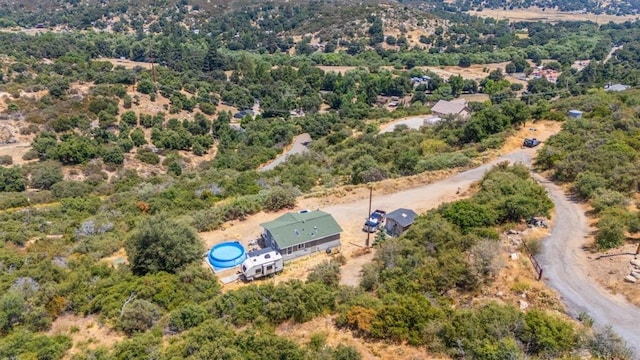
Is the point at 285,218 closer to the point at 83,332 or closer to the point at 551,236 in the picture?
the point at 83,332

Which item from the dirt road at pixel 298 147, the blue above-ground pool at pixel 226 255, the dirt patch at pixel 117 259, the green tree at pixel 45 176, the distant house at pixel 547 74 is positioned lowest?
the distant house at pixel 547 74

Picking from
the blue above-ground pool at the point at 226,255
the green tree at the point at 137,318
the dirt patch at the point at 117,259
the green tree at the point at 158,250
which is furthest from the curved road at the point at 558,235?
the green tree at the point at 137,318

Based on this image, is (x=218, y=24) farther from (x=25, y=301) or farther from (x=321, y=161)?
(x=25, y=301)

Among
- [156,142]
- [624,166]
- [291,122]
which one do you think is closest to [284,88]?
[291,122]

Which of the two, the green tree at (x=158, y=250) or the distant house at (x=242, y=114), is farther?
the distant house at (x=242, y=114)

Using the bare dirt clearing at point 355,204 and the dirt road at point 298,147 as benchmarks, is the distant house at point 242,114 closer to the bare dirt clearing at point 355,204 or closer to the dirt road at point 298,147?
the dirt road at point 298,147

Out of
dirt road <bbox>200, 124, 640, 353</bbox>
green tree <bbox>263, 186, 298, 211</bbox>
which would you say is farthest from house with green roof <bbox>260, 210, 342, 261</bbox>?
green tree <bbox>263, 186, 298, 211</bbox>

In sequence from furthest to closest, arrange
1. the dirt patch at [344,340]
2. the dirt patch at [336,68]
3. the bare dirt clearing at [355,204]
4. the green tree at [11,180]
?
the dirt patch at [336,68], the green tree at [11,180], the bare dirt clearing at [355,204], the dirt patch at [344,340]

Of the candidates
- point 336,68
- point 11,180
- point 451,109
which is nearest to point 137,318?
point 11,180
